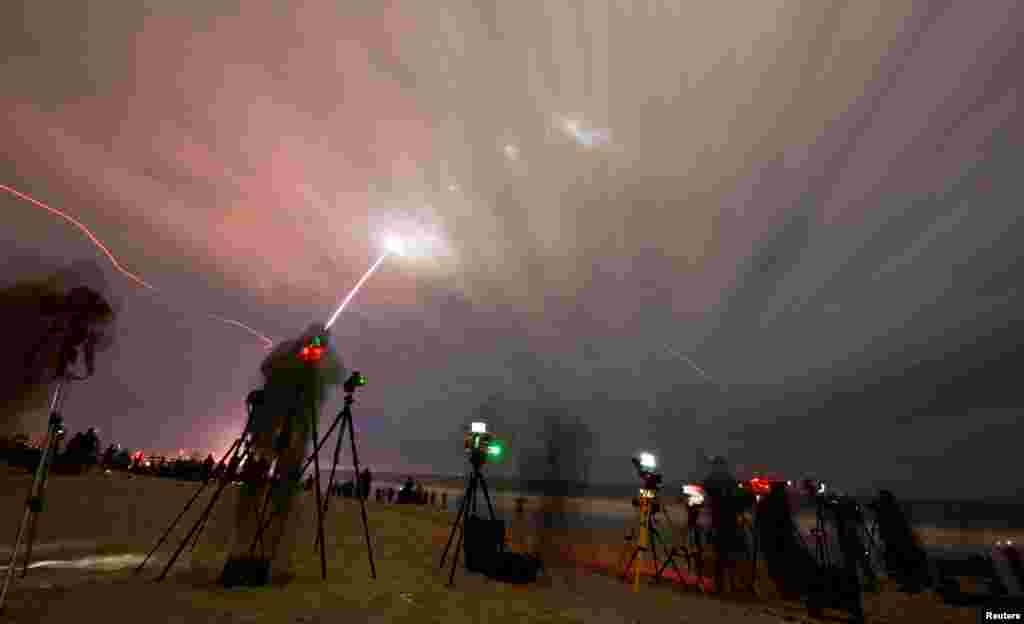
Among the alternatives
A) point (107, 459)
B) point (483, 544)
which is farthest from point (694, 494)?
point (107, 459)

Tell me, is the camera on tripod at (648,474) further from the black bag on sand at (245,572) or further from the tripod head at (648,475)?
the black bag on sand at (245,572)

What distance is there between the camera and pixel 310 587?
6305 mm

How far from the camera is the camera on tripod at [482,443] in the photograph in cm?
929

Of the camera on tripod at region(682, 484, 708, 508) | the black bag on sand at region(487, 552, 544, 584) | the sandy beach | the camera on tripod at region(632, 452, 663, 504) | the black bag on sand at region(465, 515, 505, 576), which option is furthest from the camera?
the camera on tripod at region(682, 484, 708, 508)

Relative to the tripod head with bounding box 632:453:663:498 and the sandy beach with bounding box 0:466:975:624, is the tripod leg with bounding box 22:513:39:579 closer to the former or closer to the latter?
the sandy beach with bounding box 0:466:975:624

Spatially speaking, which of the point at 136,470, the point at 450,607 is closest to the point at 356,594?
the point at 450,607

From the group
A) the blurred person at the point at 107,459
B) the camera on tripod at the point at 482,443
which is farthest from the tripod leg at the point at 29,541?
the blurred person at the point at 107,459

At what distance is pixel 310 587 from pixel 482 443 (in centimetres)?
410

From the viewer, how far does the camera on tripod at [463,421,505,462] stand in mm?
9289

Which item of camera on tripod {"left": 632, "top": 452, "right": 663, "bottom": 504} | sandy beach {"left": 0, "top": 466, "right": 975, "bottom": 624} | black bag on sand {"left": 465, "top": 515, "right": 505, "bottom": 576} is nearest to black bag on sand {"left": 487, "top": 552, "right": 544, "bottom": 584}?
black bag on sand {"left": 465, "top": 515, "right": 505, "bottom": 576}

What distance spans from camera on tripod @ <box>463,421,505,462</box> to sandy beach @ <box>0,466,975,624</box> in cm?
248

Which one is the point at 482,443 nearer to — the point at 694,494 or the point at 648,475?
→ the point at 648,475

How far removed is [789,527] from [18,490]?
76.4 ft

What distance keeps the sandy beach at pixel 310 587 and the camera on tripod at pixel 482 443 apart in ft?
8.12
